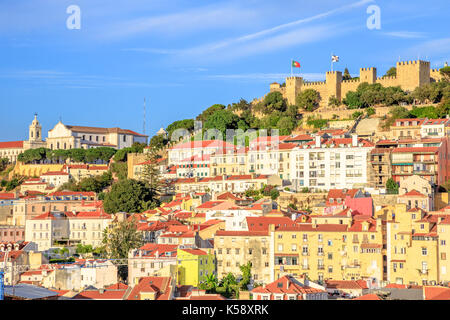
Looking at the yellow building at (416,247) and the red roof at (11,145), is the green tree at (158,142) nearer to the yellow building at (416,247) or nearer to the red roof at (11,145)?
the red roof at (11,145)

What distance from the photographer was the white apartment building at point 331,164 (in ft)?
123

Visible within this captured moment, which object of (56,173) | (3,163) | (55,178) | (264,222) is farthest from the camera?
(3,163)

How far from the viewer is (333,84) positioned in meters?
50.2

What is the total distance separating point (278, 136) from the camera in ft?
149

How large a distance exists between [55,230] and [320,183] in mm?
13752

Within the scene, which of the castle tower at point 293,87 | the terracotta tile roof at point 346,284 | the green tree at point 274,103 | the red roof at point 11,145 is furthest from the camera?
the red roof at point 11,145

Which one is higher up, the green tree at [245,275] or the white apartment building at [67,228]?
the white apartment building at [67,228]

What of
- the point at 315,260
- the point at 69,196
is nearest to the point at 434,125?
the point at 315,260

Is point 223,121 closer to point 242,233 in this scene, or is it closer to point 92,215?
point 92,215

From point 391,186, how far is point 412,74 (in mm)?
14224

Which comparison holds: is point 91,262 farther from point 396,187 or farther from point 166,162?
point 166,162

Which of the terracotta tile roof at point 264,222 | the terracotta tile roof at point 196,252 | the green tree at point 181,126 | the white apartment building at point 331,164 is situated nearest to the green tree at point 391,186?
the white apartment building at point 331,164

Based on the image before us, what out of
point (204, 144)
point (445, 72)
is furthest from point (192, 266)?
point (445, 72)

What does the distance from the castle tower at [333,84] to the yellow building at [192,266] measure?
25507mm
